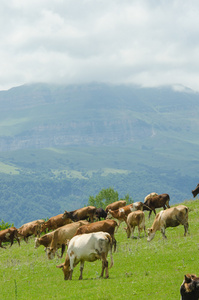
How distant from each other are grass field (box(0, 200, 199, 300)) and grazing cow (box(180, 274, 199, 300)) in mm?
1911

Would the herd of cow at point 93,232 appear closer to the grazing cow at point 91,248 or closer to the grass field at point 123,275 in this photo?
the grazing cow at point 91,248

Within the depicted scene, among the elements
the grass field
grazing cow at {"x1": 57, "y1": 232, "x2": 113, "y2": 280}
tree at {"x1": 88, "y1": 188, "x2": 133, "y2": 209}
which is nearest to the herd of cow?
grazing cow at {"x1": 57, "y1": 232, "x2": 113, "y2": 280}

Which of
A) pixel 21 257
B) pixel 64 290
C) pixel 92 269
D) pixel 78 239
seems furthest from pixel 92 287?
pixel 21 257

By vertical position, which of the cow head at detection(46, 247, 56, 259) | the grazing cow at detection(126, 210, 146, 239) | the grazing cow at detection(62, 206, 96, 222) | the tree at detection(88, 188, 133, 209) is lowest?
the tree at detection(88, 188, 133, 209)

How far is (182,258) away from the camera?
22047mm

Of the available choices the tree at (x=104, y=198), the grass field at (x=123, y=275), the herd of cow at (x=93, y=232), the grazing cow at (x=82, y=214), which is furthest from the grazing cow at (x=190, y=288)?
the tree at (x=104, y=198)

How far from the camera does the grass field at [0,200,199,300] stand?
17766mm

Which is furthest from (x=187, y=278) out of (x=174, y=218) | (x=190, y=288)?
(x=174, y=218)

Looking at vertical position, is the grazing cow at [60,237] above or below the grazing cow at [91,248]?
below

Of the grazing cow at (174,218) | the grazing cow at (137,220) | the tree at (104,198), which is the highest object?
the grazing cow at (174,218)

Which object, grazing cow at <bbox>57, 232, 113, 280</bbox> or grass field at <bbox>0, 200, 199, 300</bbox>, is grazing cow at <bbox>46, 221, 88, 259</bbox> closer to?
grass field at <bbox>0, 200, 199, 300</bbox>

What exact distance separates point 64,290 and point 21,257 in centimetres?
1523

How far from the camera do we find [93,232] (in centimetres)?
2566

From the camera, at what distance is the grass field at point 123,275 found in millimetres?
17766
